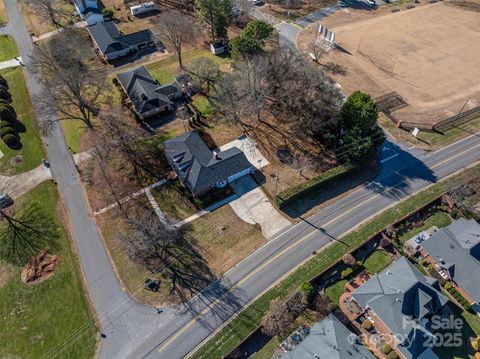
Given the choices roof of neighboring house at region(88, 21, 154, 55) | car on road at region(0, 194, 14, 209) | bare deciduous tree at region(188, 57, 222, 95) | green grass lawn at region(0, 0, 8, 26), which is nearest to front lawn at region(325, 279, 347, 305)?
bare deciduous tree at region(188, 57, 222, 95)

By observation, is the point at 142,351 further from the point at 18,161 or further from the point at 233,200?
the point at 18,161

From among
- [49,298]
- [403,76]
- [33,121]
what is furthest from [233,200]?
[403,76]

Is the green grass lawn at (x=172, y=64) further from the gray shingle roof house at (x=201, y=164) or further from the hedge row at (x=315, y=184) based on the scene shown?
the hedge row at (x=315, y=184)

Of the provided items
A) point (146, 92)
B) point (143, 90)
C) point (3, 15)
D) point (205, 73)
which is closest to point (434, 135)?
point (205, 73)

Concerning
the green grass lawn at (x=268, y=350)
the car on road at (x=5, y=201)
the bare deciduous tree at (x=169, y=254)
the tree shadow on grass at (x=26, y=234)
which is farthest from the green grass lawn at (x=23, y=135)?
the green grass lawn at (x=268, y=350)

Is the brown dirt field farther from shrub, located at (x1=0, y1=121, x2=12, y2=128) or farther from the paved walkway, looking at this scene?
the paved walkway

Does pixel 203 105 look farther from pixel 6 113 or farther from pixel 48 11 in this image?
pixel 48 11
